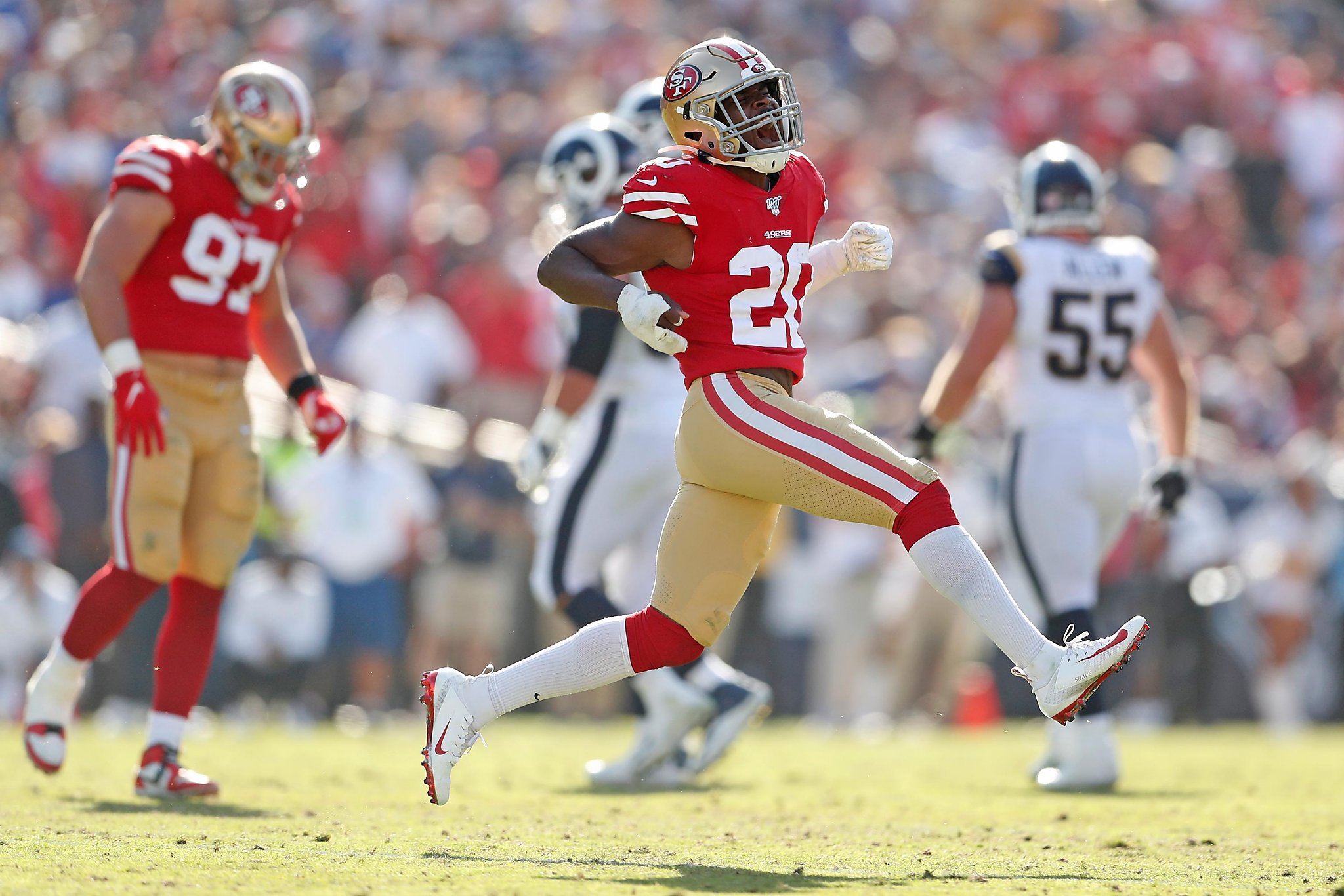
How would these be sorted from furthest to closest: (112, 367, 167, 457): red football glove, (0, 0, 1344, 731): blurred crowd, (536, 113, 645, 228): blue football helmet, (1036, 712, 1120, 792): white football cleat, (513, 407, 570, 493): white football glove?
(0, 0, 1344, 731): blurred crowd → (536, 113, 645, 228): blue football helmet → (1036, 712, 1120, 792): white football cleat → (513, 407, 570, 493): white football glove → (112, 367, 167, 457): red football glove

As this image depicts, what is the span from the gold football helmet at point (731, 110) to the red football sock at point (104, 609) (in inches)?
92.3

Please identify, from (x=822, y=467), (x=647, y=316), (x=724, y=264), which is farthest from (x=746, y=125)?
(x=822, y=467)

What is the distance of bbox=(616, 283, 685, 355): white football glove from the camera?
4348mm

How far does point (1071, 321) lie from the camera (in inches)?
261

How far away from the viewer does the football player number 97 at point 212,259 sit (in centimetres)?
578

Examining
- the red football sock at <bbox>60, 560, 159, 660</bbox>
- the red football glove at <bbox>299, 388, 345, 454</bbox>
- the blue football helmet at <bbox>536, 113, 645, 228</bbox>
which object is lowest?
the red football sock at <bbox>60, 560, 159, 660</bbox>

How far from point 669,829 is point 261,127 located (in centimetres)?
255

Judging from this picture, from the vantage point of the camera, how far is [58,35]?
15109 mm

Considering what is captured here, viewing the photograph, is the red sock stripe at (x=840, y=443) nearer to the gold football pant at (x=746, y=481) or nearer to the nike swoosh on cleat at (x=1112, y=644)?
the gold football pant at (x=746, y=481)

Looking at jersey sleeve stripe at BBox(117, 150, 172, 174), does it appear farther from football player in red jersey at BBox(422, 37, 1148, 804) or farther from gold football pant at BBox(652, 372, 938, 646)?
gold football pant at BBox(652, 372, 938, 646)

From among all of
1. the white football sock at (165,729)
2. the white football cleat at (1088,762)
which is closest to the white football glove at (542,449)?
the white football sock at (165,729)

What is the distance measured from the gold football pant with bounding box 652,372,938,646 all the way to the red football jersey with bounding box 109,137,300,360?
A: 1.90 metres

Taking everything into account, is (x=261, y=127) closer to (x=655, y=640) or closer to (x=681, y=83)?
(x=681, y=83)

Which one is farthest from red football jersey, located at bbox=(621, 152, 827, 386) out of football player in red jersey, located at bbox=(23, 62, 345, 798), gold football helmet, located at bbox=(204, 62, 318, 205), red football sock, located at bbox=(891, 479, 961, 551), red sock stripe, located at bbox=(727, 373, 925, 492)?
football player in red jersey, located at bbox=(23, 62, 345, 798)
